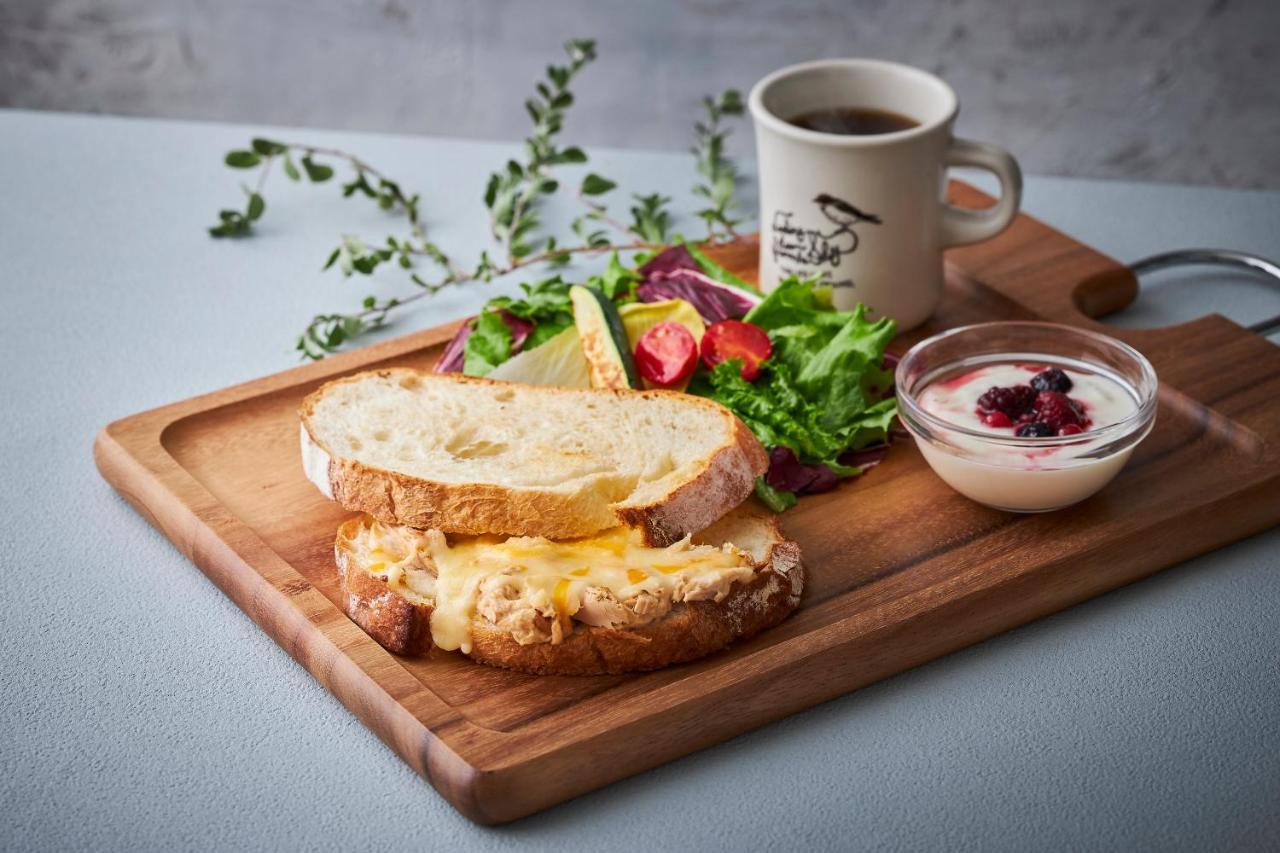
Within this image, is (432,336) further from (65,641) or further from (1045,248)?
(1045,248)

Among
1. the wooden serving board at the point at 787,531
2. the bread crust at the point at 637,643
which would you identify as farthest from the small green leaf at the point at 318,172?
the bread crust at the point at 637,643

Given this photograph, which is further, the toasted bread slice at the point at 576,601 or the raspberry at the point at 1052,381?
the raspberry at the point at 1052,381

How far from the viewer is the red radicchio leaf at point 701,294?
3662mm

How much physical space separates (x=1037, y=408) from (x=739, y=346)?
2.42 ft

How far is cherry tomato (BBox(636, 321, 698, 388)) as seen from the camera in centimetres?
336

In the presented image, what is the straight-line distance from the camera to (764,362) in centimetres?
337

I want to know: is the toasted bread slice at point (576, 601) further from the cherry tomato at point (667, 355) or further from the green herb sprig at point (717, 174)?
the green herb sprig at point (717, 174)

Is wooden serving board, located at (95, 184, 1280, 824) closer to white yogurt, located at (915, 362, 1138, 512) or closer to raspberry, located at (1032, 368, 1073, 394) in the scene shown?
white yogurt, located at (915, 362, 1138, 512)

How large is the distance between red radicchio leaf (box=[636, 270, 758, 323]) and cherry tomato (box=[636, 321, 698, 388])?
0.75 feet

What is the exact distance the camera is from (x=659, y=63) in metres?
5.63

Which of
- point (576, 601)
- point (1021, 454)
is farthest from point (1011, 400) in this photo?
point (576, 601)

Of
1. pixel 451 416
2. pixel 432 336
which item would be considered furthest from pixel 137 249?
pixel 451 416

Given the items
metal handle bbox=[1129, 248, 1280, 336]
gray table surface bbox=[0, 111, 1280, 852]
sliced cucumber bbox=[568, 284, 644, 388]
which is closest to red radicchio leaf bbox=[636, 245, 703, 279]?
sliced cucumber bbox=[568, 284, 644, 388]

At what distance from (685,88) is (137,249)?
2.29 m
